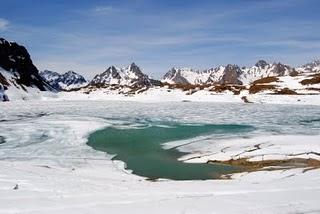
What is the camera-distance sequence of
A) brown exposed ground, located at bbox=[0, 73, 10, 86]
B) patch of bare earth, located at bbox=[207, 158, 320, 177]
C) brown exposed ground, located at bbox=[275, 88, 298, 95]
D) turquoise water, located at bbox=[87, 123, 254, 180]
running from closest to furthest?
turquoise water, located at bbox=[87, 123, 254, 180] → patch of bare earth, located at bbox=[207, 158, 320, 177] → brown exposed ground, located at bbox=[275, 88, 298, 95] → brown exposed ground, located at bbox=[0, 73, 10, 86]

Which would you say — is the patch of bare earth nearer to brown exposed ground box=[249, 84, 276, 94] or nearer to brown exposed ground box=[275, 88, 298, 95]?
brown exposed ground box=[275, 88, 298, 95]

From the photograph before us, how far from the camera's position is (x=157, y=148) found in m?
28.7

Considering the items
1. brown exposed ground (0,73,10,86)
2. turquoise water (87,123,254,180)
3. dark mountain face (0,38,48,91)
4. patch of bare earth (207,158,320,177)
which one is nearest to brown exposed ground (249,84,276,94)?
turquoise water (87,123,254,180)

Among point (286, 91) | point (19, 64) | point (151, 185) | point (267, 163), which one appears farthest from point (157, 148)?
point (19, 64)

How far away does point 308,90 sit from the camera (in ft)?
338

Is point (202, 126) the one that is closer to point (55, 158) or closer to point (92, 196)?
point (55, 158)

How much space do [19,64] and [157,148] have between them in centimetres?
16188

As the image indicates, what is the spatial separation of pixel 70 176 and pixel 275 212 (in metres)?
9.21

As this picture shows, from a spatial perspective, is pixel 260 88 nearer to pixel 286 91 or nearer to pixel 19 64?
pixel 286 91

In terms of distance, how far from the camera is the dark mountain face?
16838 centimetres

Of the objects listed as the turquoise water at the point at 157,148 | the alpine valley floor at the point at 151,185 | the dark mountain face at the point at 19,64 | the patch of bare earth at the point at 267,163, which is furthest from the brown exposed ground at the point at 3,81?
the patch of bare earth at the point at 267,163

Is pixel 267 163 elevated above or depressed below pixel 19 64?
below

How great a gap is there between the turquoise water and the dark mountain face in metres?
130

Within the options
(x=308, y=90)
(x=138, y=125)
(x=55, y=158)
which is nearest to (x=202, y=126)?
(x=138, y=125)
